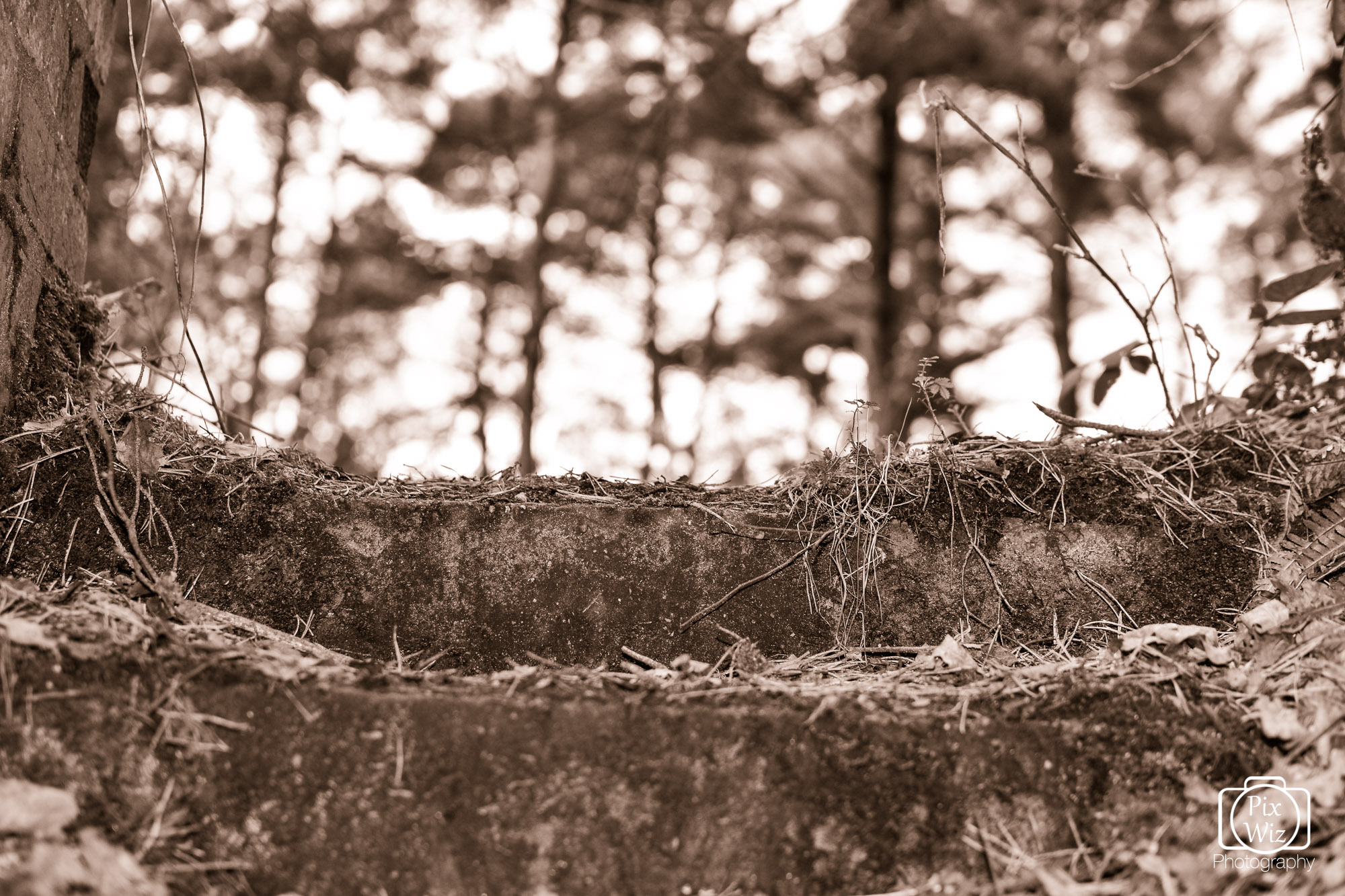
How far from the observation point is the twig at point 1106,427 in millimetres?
2473

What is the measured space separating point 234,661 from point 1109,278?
2.57 m

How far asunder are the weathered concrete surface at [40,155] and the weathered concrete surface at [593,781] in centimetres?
108

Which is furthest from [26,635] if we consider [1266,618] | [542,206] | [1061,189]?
[1061,189]

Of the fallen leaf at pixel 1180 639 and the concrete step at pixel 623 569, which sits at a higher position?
the concrete step at pixel 623 569

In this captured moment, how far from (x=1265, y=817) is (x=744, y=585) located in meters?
1.11

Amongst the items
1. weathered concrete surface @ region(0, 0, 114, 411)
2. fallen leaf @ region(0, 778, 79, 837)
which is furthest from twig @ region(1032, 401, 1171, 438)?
weathered concrete surface @ region(0, 0, 114, 411)

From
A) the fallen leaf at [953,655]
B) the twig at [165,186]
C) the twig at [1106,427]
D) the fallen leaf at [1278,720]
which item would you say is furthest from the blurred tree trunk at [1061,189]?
the twig at [165,186]

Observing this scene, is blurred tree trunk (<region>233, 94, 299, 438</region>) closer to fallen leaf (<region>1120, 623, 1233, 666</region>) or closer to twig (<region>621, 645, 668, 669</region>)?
twig (<region>621, 645, 668, 669</region>)

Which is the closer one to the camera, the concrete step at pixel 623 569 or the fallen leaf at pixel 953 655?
the fallen leaf at pixel 953 655

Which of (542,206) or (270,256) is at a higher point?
(542,206)

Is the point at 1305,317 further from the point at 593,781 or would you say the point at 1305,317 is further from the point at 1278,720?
the point at 593,781

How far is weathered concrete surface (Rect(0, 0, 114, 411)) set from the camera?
200 cm

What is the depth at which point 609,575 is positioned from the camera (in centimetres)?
215

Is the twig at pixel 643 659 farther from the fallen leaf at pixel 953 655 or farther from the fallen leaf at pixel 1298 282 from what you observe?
the fallen leaf at pixel 1298 282
